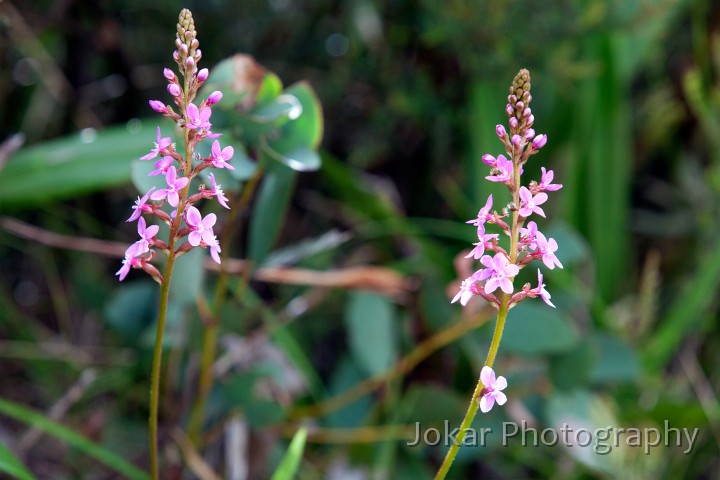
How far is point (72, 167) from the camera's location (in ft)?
4.25

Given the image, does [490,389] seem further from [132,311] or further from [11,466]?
[132,311]

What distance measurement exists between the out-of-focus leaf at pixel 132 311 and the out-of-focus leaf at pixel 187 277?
318 mm

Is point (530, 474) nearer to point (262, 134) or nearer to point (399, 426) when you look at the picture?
point (399, 426)

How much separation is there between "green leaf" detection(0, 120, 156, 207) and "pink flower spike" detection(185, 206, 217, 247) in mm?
746

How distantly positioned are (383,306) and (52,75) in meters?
0.88

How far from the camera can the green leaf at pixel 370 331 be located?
1.29 metres

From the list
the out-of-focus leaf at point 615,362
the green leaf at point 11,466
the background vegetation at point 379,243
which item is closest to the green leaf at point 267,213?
the background vegetation at point 379,243

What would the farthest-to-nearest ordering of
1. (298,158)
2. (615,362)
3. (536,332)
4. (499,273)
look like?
(615,362) < (536,332) < (298,158) < (499,273)

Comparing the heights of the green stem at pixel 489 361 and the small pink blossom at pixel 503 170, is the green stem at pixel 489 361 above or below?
below

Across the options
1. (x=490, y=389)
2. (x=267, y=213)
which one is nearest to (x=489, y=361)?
(x=490, y=389)

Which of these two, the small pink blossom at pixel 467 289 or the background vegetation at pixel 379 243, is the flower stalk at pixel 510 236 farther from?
the background vegetation at pixel 379 243

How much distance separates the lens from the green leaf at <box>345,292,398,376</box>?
129cm

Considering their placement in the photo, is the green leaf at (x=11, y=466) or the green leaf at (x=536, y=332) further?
the green leaf at (x=536, y=332)

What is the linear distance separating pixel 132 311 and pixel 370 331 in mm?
409
